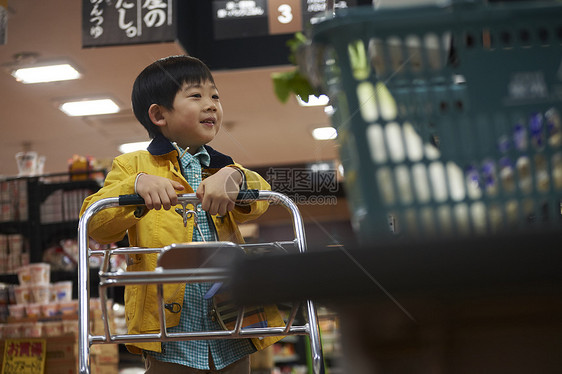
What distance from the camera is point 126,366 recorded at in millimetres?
3533

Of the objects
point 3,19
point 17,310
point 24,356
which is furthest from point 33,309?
point 3,19

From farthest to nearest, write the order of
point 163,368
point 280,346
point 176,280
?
point 280,346 < point 163,368 < point 176,280

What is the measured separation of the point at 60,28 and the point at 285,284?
12.2 feet

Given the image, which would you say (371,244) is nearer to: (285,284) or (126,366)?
(285,284)

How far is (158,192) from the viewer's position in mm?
1046

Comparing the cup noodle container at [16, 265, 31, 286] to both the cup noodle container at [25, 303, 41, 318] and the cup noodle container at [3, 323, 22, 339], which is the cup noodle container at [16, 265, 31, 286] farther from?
the cup noodle container at [3, 323, 22, 339]

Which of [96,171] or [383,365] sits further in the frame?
[96,171]

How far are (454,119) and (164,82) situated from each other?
97 cm

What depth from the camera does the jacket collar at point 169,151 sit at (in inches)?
49.2

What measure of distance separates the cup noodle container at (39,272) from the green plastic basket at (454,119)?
3.14 meters

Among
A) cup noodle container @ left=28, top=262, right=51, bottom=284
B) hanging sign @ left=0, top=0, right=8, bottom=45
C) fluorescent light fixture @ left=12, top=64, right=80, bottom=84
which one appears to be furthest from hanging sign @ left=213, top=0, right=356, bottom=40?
fluorescent light fixture @ left=12, top=64, right=80, bottom=84

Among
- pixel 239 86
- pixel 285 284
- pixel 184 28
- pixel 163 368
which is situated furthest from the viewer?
pixel 239 86

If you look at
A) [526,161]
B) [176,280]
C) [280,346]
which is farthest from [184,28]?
[280,346]

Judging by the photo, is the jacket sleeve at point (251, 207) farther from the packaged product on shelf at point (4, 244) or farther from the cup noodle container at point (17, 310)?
the packaged product on shelf at point (4, 244)
